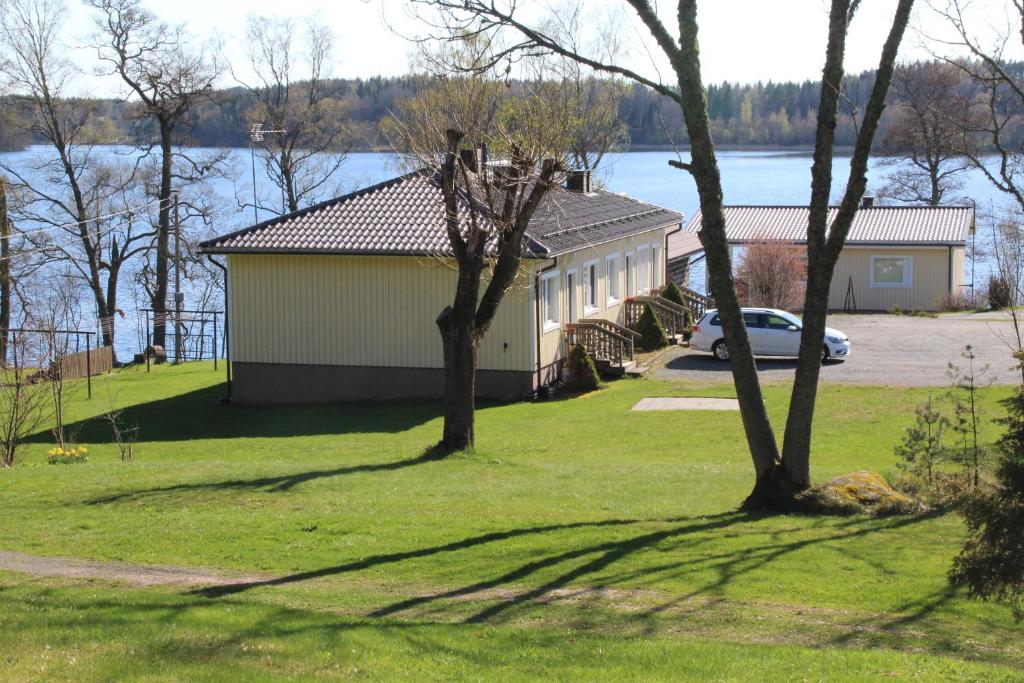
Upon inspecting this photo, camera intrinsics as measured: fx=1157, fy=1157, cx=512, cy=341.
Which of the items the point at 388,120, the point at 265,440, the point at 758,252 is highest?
the point at 388,120

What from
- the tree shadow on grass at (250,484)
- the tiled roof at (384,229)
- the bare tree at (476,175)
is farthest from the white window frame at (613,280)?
the tree shadow on grass at (250,484)

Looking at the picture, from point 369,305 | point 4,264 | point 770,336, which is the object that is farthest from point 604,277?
point 4,264

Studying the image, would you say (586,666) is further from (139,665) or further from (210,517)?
(210,517)

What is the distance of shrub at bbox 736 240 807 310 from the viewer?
4319cm

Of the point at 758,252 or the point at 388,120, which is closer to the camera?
the point at 388,120

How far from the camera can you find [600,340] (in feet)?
98.5

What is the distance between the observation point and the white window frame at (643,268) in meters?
37.7

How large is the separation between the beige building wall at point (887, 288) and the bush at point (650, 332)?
53.4 feet

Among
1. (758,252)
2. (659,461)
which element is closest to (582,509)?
(659,461)

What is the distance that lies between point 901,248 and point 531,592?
41.2 m

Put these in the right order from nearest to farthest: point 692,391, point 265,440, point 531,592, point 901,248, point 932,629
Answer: point 932,629
point 531,592
point 265,440
point 692,391
point 901,248

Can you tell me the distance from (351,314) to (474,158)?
1017 cm

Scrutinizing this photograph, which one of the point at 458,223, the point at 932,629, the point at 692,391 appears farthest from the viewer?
the point at 692,391

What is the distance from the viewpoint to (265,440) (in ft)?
76.0
